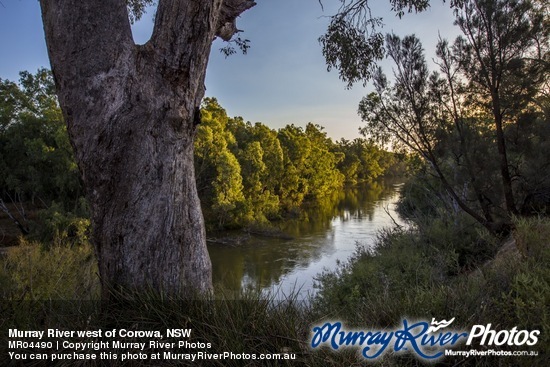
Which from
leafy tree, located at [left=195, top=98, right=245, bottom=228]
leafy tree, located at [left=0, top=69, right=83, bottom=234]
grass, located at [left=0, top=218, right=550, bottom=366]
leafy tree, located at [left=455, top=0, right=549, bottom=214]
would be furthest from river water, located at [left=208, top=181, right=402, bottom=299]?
leafy tree, located at [left=0, top=69, right=83, bottom=234]

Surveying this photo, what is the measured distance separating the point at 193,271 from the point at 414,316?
1.60 m

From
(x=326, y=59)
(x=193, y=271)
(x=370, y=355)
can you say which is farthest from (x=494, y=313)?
(x=326, y=59)

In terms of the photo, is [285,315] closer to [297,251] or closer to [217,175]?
[297,251]

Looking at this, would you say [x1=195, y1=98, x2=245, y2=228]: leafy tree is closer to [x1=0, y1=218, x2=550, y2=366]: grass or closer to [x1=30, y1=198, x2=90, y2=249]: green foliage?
[x1=30, y1=198, x2=90, y2=249]: green foliage

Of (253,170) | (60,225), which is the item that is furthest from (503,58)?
(253,170)

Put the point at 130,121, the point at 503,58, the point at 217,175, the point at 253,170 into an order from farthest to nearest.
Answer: the point at 253,170 → the point at 217,175 → the point at 503,58 → the point at 130,121

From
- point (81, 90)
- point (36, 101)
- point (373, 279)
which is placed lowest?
point (373, 279)

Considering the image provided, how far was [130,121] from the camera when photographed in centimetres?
239

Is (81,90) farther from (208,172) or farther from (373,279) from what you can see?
(208,172)

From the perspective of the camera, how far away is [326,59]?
554 centimetres

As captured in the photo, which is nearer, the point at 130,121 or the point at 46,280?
the point at 130,121

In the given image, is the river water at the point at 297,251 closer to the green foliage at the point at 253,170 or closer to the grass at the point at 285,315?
the green foliage at the point at 253,170

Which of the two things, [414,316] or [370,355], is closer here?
[370,355]

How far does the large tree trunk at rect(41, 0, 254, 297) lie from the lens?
7.82ft
